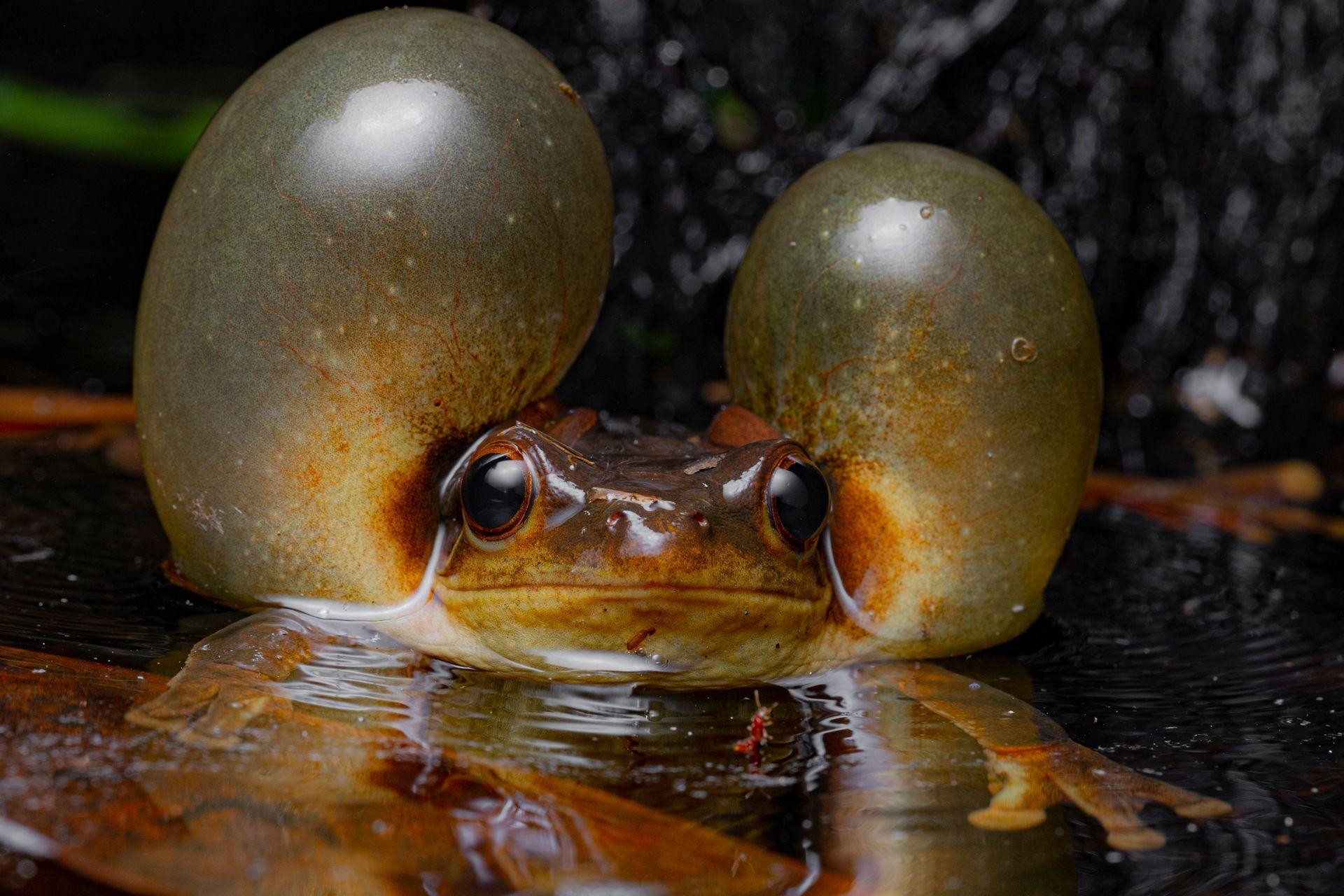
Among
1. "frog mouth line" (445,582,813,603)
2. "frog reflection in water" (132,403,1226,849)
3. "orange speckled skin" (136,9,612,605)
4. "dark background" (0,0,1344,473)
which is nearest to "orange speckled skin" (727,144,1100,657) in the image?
"frog reflection in water" (132,403,1226,849)

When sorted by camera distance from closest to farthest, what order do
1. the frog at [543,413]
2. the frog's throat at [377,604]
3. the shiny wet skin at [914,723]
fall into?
1. the shiny wet skin at [914,723]
2. the frog at [543,413]
3. the frog's throat at [377,604]

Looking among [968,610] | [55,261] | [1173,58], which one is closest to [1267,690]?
[968,610]

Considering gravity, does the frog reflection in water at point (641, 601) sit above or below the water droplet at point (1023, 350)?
below

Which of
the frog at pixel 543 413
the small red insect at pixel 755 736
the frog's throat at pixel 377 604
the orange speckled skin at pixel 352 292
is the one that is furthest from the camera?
the frog's throat at pixel 377 604

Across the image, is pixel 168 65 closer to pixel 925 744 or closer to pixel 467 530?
pixel 467 530

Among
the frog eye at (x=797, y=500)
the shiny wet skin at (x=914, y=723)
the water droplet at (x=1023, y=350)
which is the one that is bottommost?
the shiny wet skin at (x=914, y=723)

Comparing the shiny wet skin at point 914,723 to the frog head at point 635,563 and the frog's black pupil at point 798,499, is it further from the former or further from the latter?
the frog's black pupil at point 798,499

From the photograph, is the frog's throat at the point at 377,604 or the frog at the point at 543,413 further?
the frog's throat at the point at 377,604

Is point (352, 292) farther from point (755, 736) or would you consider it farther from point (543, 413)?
point (755, 736)

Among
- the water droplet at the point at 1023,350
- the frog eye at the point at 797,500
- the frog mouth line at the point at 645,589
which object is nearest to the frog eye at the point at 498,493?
the frog mouth line at the point at 645,589
